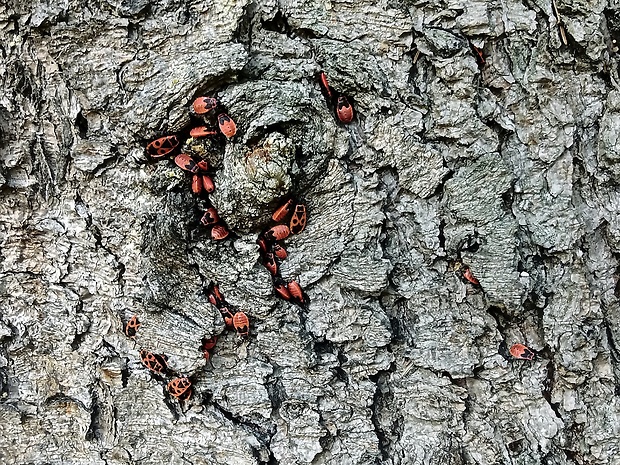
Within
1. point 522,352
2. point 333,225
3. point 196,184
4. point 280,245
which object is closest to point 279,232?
point 280,245

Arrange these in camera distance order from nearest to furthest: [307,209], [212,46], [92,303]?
[212,46] → [307,209] → [92,303]

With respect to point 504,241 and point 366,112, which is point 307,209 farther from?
point 504,241

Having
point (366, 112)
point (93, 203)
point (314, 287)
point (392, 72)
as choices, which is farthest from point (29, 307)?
point (392, 72)

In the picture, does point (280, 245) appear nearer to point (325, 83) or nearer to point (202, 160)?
point (202, 160)

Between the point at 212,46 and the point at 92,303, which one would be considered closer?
the point at 212,46

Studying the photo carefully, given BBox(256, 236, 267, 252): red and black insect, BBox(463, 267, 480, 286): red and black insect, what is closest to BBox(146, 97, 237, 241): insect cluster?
BBox(256, 236, 267, 252): red and black insect

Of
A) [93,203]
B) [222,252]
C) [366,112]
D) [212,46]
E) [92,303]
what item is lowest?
[92,303]

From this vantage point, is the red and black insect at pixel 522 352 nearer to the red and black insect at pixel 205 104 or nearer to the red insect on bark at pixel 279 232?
the red insect on bark at pixel 279 232
